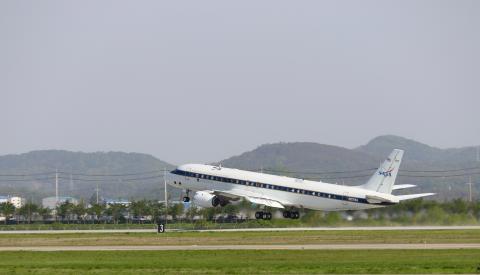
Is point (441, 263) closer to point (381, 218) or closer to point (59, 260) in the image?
point (59, 260)

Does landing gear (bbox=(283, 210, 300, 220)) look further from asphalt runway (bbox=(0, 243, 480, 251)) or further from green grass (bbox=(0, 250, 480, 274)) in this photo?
green grass (bbox=(0, 250, 480, 274))

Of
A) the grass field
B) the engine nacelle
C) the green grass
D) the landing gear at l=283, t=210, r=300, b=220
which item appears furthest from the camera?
the landing gear at l=283, t=210, r=300, b=220

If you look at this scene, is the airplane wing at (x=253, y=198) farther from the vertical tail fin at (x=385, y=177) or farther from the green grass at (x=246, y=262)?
the green grass at (x=246, y=262)

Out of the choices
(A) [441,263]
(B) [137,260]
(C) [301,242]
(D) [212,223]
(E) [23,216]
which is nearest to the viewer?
(A) [441,263]

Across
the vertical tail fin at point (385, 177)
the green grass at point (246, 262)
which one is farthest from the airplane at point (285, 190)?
the green grass at point (246, 262)

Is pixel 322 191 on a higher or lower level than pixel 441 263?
higher

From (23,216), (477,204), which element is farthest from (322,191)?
(23,216)

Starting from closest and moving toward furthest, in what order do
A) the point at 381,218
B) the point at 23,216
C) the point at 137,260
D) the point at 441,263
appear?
the point at 441,263
the point at 137,260
the point at 381,218
the point at 23,216

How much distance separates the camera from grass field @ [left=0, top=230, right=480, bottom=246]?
262ft

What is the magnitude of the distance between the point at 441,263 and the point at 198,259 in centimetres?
1465

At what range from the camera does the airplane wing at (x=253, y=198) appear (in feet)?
352

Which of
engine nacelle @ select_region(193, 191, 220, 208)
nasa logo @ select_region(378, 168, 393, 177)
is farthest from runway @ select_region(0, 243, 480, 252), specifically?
engine nacelle @ select_region(193, 191, 220, 208)

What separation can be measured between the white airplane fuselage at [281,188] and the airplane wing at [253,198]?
0.10 meters

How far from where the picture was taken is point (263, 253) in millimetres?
67250
